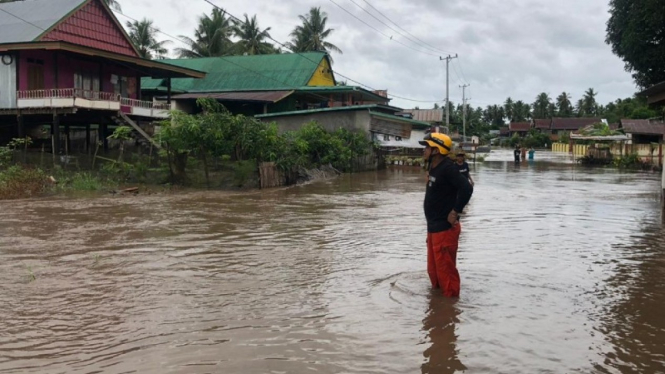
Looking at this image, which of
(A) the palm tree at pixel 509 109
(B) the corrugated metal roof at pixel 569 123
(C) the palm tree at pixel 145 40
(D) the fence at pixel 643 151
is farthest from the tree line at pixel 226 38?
(A) the palm tree at pixel 509 109

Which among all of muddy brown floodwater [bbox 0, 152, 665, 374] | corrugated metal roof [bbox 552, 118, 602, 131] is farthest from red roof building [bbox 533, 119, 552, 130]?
muddy brown floodwater [bbox 0, 152, 665, 374]

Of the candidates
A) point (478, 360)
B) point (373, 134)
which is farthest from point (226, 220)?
point (373, 134)

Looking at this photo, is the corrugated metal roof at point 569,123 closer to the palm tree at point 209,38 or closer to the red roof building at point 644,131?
the red roof building at point 644,131

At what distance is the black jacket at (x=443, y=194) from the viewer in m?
5.74

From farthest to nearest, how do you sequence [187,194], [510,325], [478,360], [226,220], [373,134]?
[373,134] < [187,194] < [226,220] < [510,325] < [478,360]

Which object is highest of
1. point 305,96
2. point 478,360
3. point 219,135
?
point 305,96

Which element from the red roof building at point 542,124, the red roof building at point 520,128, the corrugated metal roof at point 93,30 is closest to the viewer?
the corrugated metal roof at point 93,30

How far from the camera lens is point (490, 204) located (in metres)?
15.9

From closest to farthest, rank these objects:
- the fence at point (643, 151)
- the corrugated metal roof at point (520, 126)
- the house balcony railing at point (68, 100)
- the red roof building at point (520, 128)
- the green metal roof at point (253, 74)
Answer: the house balcony railing at point (68, 100), the fence at point (643, 151), the green metal roof at point (253, 74), the red roof building at point (520, 128), the corrugated metal roof at point (520, 126)

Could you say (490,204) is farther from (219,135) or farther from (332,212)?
(219,135)

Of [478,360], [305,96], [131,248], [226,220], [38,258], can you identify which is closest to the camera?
[478,360]

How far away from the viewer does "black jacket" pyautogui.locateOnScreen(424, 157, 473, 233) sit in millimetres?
5738

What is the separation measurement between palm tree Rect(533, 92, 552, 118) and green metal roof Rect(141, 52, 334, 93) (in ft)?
286

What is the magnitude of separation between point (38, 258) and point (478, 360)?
6.49 meters
